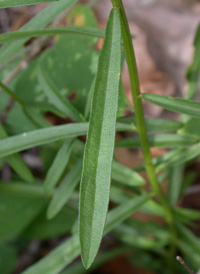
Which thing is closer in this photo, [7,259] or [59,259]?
[59,259]

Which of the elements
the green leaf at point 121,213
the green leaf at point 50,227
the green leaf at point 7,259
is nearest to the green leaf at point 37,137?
the green leaf at point 121,213

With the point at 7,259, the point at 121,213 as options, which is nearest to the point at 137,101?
the point at 121,213

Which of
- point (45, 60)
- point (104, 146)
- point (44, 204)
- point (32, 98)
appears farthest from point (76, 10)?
point (104, 146)

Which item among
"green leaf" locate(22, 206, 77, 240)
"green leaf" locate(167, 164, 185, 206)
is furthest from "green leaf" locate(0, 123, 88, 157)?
"green leaf" locate(22, 206, 77, 240)

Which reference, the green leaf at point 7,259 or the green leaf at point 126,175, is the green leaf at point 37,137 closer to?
the green leaf at point 126,175

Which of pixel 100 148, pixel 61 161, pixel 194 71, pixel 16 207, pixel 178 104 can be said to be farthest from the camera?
pixel 16 207

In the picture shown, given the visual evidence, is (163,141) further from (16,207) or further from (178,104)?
(16,207)

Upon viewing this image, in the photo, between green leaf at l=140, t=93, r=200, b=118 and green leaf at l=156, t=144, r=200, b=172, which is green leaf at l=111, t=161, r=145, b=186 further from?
green leaf at l=140, t=93, r=200, b=118
